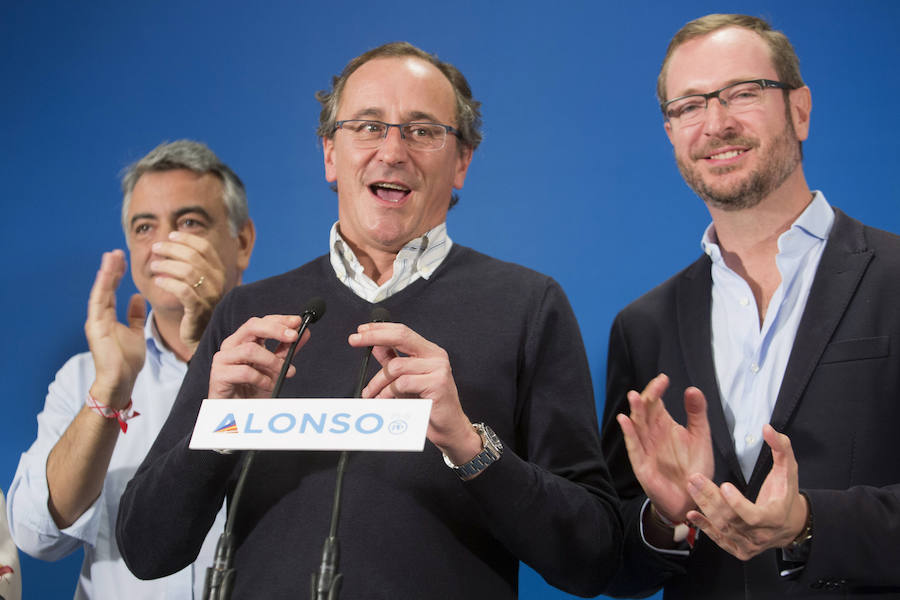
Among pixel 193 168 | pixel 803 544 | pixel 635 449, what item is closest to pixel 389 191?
pixel 635 449

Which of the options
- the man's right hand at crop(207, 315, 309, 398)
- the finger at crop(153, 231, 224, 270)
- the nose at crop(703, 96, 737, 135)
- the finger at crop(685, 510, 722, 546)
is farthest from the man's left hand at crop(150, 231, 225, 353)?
the finger at crop(685, 510, 722, 546)

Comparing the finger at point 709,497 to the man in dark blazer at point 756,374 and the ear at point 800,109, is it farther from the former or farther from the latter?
the ear at point 800,109

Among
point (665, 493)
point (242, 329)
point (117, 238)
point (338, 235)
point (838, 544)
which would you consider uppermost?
point (117, 238)

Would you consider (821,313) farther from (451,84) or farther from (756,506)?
(451,84)

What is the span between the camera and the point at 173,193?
2730 millimetres

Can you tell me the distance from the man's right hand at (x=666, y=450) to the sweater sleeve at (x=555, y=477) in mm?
98

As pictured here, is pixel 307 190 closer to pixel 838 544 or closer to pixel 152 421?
pixel 152 421

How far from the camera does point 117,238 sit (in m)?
3.02

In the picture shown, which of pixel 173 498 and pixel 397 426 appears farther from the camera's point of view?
pixel 173 498

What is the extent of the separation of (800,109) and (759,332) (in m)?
0.60

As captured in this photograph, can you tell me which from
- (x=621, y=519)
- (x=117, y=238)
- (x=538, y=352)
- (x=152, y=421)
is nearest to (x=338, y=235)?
(x=538, y=352)

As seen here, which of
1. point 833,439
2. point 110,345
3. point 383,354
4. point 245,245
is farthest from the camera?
point 245,245

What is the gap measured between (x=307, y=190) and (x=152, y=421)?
931 millimetres

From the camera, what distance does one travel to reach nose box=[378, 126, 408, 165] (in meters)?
1.81
